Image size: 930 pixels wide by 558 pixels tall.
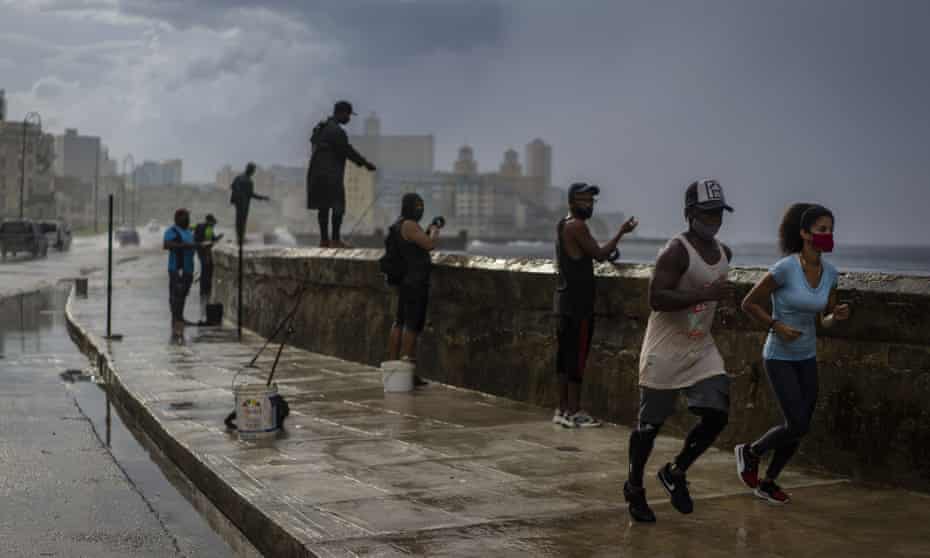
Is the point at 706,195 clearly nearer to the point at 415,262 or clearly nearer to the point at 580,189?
the point at 580,189

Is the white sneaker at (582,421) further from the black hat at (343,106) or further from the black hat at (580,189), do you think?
the black hat at (343,106)

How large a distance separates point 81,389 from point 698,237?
852 cm

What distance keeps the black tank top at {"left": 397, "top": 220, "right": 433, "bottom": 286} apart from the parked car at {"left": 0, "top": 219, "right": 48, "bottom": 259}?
4697cm

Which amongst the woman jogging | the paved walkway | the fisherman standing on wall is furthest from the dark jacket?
the woman jogging

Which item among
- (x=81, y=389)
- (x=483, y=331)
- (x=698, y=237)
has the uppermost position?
(x=698, y=237)

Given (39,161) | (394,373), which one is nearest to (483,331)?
(394,373)

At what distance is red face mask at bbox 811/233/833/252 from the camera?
6.35 meters

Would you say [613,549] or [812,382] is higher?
[812,382]

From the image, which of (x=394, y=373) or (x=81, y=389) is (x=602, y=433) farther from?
(x=81, y=389)

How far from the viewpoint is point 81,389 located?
517 inches

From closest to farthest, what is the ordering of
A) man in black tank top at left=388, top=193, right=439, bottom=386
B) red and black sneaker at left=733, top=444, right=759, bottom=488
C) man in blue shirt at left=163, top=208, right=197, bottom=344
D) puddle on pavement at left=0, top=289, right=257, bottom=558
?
puddle on pavement at left=0, top=289, right=257, bottom=558
red and black sneaker at left=733, top=444, right=759, bottom=488
man in black tank top at left=388, top=193, right=439, bottom=386
man in blue shirt at left=163, top=208, right=197, bottom=344

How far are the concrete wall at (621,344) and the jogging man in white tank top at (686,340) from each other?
1.48 m

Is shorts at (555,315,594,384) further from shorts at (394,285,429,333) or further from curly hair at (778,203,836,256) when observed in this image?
curly hair at (778,203,836,256)

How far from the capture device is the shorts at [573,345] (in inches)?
368
